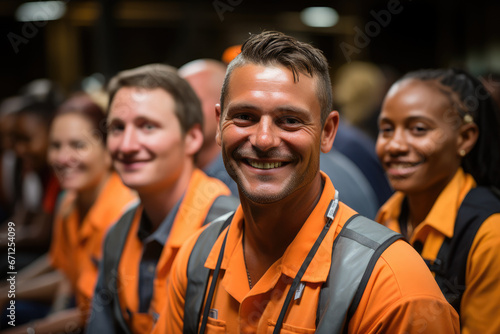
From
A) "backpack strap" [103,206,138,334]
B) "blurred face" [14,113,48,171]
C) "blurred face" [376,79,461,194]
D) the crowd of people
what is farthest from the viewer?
"blurred face" [14,113,48,171]

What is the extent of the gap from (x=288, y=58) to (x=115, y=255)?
47.0 inches

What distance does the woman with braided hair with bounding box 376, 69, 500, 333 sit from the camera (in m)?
1.36

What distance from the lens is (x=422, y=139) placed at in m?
1.53

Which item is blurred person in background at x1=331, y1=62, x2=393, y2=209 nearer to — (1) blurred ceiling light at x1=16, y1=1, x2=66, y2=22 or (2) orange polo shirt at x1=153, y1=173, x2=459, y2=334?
(2) orange polo shirt at x1=153, y1=173, x2=459, y2=334

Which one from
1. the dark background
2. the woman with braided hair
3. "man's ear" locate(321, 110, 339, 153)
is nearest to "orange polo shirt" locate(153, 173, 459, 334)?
"man's ear" locate(321, 110, 339, 153)

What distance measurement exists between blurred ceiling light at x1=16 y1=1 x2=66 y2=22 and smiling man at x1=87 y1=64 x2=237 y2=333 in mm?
3050

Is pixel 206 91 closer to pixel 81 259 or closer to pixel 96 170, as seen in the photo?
pixel 96 170

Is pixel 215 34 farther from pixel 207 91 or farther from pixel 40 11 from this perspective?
pixel 207 91

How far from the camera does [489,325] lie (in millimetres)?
1296

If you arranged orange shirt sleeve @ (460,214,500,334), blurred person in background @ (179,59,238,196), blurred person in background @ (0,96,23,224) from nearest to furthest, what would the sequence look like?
orange shirt sleeve @ (460,214,500,334) → blurred person in background @ (179,59,238,196) → blurred person in background @ (0,96,23,224)

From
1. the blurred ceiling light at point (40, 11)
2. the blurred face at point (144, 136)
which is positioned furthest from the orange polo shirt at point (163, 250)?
the blurred ceiling light at point (40, 11)

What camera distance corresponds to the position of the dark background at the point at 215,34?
4.79m

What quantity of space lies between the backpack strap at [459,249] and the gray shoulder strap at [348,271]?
298mm

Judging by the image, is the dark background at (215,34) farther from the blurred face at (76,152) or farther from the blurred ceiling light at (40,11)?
the blurred face at (76,152)
